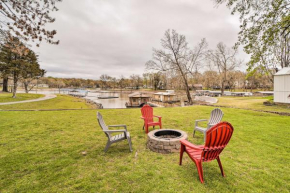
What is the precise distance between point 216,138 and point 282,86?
47.1 feet

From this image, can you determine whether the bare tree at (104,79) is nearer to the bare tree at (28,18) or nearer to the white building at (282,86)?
the white building at (282,86)

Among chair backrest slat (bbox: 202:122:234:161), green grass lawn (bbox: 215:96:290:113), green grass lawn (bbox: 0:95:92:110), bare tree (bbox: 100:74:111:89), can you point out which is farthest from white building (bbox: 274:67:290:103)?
bare tree (bbox: 100:74:111:89)

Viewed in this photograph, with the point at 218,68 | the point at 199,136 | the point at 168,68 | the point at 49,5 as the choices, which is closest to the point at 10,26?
the point at 49,5

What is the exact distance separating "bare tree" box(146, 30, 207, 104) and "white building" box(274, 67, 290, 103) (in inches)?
351

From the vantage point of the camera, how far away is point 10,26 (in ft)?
10.1

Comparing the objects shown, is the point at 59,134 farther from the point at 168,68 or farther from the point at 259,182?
the point at 168,68

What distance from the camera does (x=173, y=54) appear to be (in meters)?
18.6

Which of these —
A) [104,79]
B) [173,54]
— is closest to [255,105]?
[173,54]

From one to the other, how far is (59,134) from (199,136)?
214 inches

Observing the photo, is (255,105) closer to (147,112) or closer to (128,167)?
(147,112)

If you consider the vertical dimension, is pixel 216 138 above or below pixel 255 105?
above

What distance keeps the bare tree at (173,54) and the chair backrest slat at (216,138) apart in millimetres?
16674

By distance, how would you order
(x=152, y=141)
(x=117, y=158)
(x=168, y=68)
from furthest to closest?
Answer: (x=168, y=68)
(x=152, y=141)
(x=117, y=158)

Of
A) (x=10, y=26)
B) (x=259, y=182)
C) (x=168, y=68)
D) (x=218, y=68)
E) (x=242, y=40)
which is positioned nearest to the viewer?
(x=259, y=182)
